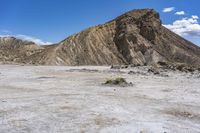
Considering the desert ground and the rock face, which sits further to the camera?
the rock face

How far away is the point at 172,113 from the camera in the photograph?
15.3 metres

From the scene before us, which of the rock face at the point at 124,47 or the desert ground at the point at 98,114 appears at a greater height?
the rock face at the point at 124,47

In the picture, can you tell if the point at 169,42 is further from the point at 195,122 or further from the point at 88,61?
the point at 195,122

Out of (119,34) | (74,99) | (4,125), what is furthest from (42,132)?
(119,34)

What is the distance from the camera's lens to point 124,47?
84.0m

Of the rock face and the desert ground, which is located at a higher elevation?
the rock face

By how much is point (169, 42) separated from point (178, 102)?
231ft

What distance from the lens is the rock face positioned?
8012 cm

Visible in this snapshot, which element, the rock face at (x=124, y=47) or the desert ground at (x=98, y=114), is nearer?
the desert ground at (x=98, y=114)

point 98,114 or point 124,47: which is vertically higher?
point 124,47

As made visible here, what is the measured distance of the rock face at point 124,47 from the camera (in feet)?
263

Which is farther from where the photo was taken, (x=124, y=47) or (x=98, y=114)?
(x=124, y=47)

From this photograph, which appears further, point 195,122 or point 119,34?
point 119,34

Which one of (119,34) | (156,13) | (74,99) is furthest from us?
(156,13)
